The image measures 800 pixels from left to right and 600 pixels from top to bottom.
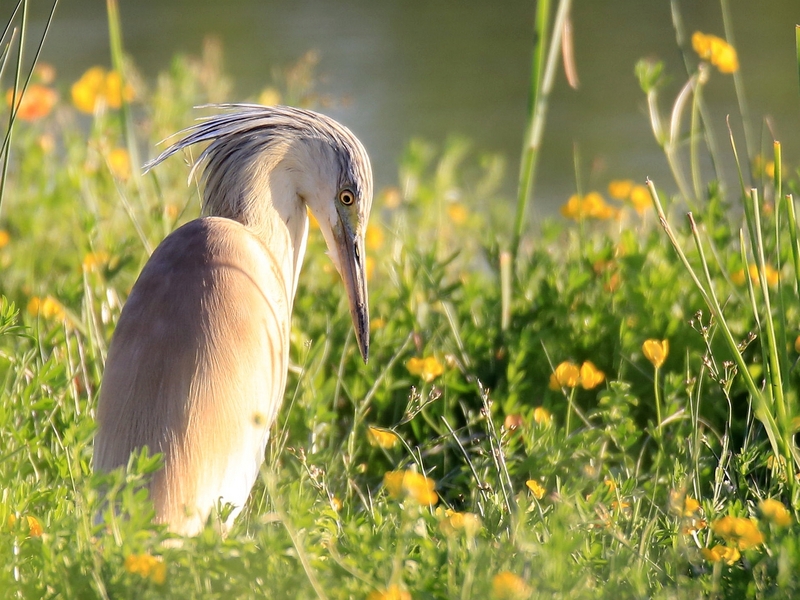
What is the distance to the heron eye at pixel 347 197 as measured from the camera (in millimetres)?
2832

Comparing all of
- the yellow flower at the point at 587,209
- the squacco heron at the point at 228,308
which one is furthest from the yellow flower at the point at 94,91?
the yellow flower at the point at 587,209

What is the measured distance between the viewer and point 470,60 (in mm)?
10602

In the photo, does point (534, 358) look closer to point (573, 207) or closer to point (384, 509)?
point (573, 207)

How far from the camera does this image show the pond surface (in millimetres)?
7859

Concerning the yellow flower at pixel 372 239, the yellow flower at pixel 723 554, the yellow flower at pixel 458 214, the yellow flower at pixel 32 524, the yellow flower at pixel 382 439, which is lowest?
the yellow flower at pixel 382 439

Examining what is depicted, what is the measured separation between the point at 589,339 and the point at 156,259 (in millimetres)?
1370

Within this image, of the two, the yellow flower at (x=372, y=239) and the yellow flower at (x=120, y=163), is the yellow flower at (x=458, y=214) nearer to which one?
the yellow flower at (x=372, y=239)

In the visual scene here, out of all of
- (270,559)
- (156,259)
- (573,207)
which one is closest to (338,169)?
(156,259)

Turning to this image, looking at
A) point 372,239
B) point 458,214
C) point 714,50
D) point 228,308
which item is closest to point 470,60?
point 458,214

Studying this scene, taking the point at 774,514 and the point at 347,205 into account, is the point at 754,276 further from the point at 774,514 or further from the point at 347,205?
the point at 774,514

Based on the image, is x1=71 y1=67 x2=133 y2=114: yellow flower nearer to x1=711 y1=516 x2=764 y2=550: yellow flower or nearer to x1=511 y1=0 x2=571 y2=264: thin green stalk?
x1=511 y1=0 x2=571 y2=264: thin green stalk

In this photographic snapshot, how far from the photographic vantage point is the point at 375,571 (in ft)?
6.11

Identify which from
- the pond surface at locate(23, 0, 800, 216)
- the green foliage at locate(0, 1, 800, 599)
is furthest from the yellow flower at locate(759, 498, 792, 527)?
the pond surface at locate(23, 0, 800, 216)

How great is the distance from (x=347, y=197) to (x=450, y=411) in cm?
70
